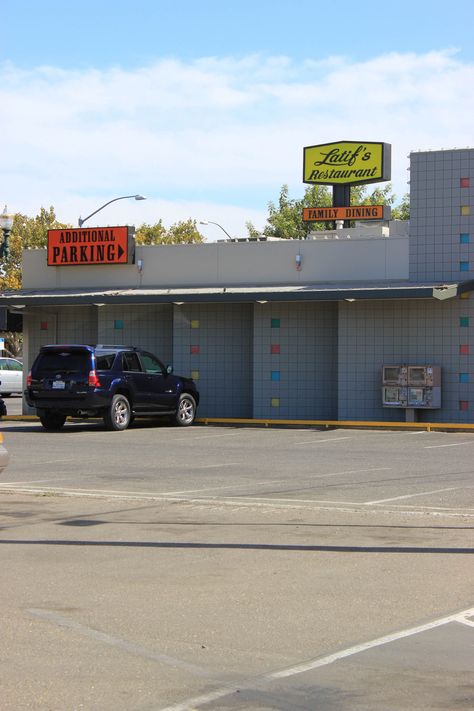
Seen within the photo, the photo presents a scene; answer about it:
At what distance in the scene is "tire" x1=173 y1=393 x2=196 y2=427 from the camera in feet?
90.3

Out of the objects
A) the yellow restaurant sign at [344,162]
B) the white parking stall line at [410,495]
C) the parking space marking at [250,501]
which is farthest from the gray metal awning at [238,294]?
the yellow restaurant sign at [344,162]

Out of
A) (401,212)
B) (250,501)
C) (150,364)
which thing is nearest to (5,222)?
(150,364)

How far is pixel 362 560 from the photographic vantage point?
376 inches

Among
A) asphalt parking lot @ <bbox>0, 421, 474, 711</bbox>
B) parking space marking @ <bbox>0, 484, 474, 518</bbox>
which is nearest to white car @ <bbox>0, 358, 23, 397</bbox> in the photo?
asphalt parking lot @ <bbox>0, 421, 474, 711</bbox>

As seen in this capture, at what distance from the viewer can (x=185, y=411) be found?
27.8 m

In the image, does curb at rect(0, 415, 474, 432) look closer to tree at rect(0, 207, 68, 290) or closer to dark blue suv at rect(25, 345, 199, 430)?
dark blue suv at rect(25, 345, 199, 430)

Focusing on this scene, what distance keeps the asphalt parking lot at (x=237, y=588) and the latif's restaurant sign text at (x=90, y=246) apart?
15.7m

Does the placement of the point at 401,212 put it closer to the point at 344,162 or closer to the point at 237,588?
the point at 344,162

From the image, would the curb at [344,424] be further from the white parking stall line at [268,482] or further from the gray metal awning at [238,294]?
the white parking stall line at [268,482]

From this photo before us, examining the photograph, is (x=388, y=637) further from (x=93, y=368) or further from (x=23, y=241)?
(x=23, y=241)

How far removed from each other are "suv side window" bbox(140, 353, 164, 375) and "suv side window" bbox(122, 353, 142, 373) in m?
0.26

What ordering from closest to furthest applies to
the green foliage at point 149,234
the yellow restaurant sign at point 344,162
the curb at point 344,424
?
the curb at point 344,424 < the yellow restaurant sign at point 344,162 < the green foliage at point 149,234

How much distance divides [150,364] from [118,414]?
6.07ft

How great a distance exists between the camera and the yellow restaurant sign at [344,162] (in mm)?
42156
